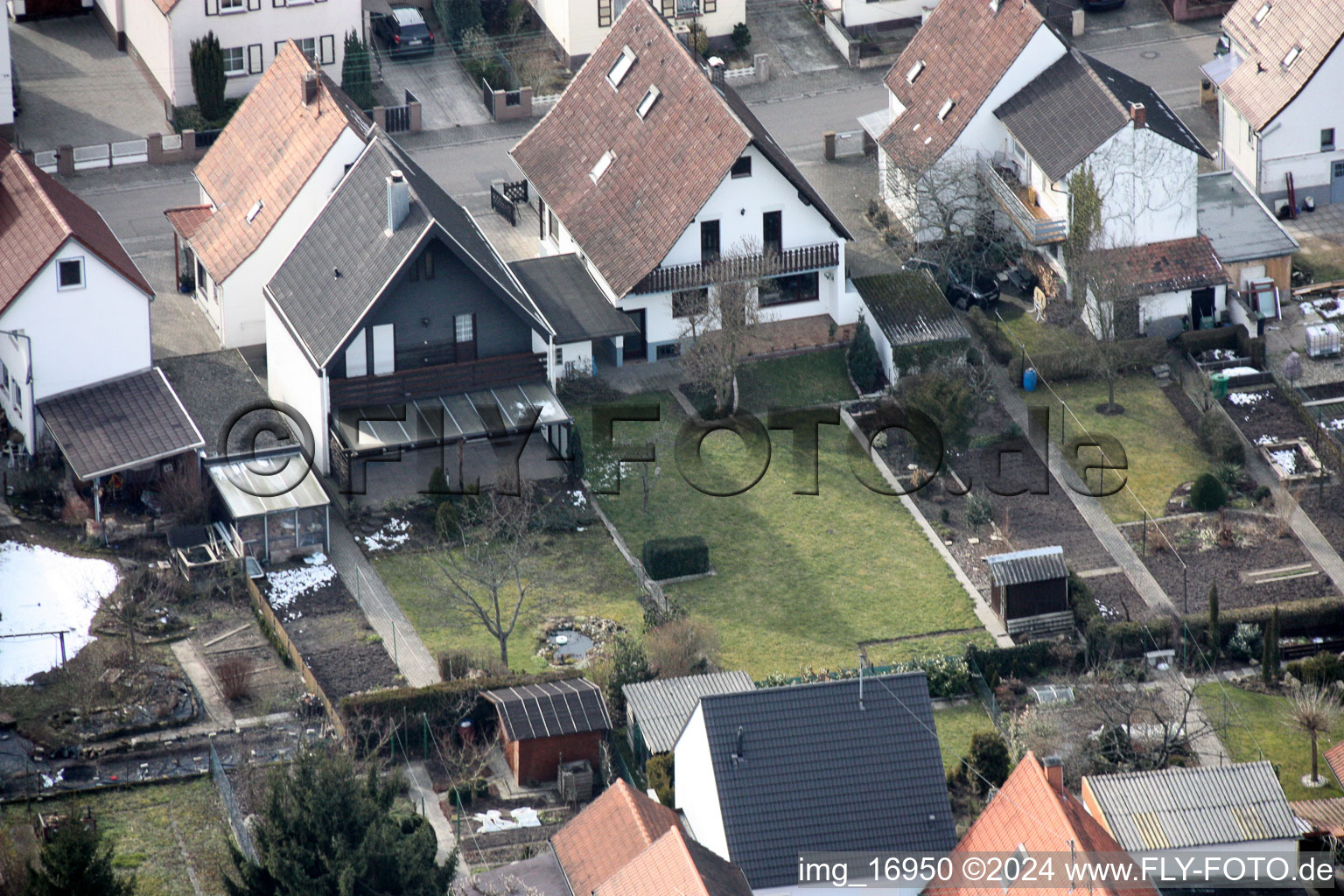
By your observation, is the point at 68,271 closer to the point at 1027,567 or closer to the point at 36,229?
the point at 36,229

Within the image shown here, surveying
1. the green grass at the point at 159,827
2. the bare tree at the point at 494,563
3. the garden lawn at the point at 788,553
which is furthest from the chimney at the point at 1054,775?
the green grass at the point at 159,827

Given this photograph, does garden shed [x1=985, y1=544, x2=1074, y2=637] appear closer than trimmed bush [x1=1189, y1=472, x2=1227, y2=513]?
Yes

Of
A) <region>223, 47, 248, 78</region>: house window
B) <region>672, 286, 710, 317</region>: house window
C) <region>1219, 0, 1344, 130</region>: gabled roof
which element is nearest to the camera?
<region>672, 286, 710, 317</region>: house window

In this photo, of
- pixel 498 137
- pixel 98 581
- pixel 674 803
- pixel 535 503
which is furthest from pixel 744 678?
pixel 498 137

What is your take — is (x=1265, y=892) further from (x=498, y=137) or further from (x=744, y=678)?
(x=498, y=137)

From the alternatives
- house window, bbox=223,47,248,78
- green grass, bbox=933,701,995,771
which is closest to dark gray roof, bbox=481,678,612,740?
green grass, bbox=933,701,995,771

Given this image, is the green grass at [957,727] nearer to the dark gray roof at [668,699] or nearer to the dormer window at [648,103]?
the dark gray roof at [668,699]

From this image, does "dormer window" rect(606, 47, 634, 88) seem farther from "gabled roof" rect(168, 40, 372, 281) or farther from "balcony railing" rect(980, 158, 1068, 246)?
"balcony railing" rect(980, 158, 1068, 246)
